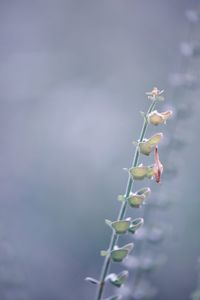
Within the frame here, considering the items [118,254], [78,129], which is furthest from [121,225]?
[78,129]

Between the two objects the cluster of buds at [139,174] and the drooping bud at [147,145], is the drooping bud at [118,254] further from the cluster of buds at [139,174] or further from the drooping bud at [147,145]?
the drooping bud at [147,145]

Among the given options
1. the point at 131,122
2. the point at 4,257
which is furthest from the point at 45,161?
the point at 4,257

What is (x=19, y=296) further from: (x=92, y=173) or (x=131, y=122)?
(x=131, y=122)

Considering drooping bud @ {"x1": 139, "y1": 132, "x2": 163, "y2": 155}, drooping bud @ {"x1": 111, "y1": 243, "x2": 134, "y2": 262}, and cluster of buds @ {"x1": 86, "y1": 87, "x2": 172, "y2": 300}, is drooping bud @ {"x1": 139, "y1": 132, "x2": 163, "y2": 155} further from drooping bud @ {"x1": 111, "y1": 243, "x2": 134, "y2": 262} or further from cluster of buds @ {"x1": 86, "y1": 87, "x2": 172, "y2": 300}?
drooping bud @ {"x1": 111, "y1": 243, "x2": 134, "y2": 262}

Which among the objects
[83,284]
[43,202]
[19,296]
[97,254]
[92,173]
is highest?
[92,173]

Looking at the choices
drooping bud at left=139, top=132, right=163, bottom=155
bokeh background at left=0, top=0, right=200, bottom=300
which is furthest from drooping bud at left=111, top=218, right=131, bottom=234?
bokeh background at left=0, top=0, right=200, bottom=300

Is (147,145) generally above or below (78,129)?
below

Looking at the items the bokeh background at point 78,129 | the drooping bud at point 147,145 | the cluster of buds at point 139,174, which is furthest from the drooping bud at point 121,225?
the bokeh background at point 78,129

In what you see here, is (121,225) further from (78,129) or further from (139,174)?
(78,129)
